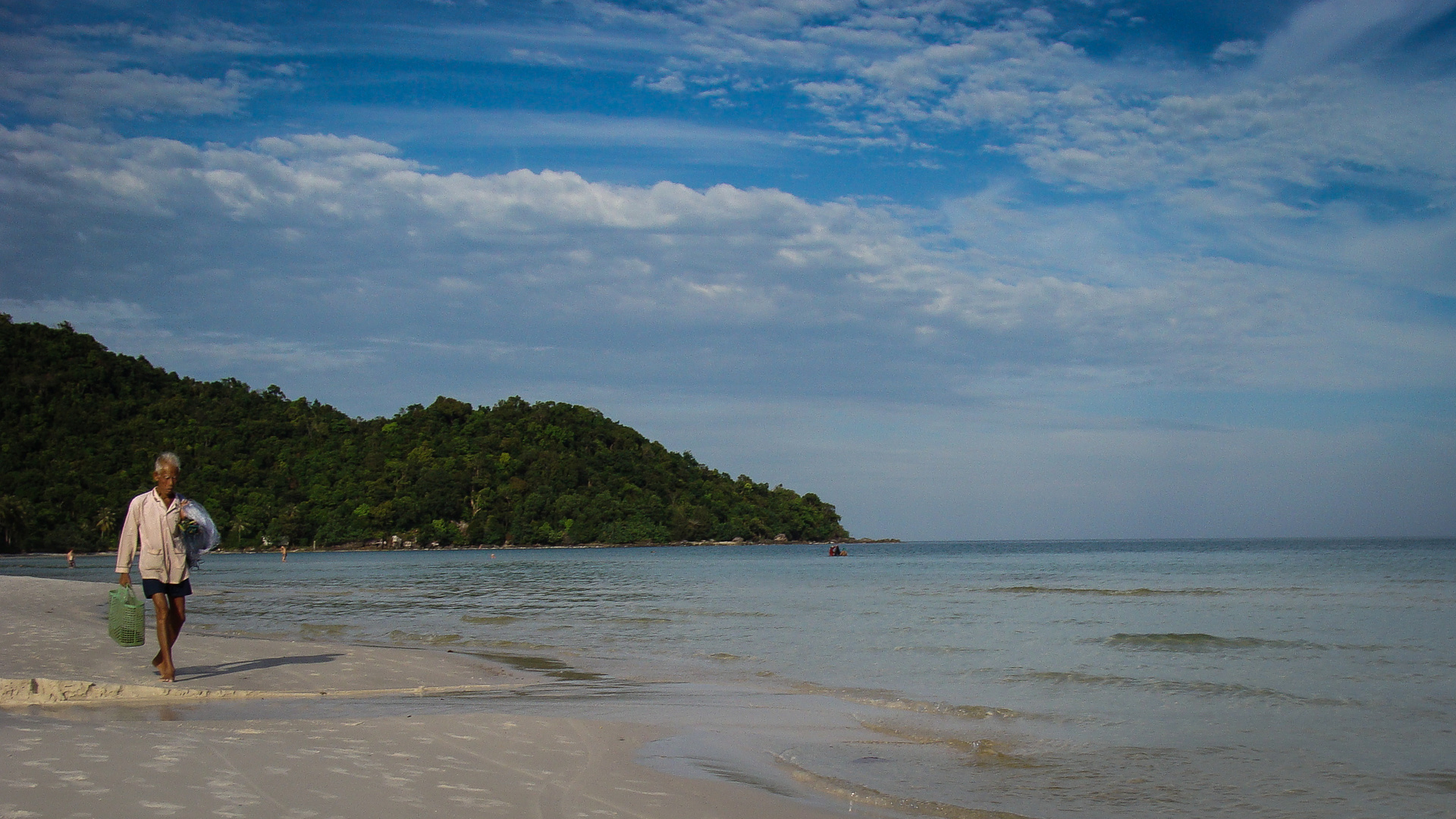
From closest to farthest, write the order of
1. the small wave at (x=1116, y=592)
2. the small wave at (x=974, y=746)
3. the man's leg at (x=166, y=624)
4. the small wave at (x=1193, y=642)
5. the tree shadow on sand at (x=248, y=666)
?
the small wave at (x=974, y=746) → the man's leg at (x=166, y=624) → the tree shadow on sand at (x=248, y=666) → the small wave at (x=1193, y=642) → the small wave at (x=1116, y=592)

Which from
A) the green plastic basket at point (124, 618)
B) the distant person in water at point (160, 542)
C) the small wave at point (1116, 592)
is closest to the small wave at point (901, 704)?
the distant person in water at point (160, 542)

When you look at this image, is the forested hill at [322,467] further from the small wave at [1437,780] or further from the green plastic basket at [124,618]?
the small wave at [1437,780]

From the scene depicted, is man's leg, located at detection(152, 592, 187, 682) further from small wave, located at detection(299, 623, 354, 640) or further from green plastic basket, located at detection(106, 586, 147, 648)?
small wave, located at detection(299, 623, 354, 640)

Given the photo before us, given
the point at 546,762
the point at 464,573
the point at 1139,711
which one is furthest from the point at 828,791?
the point at 464,573

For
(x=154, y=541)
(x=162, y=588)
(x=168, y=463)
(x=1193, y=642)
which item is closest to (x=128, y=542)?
(x=154, y=541)

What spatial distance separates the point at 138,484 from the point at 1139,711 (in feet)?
374

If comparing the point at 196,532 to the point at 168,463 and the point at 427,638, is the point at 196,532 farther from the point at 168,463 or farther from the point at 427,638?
the point at 427,638

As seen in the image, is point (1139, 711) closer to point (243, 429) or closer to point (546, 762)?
point (546, 762)

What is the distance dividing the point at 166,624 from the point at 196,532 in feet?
3.07

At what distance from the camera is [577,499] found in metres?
142

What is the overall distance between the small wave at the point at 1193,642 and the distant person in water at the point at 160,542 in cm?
1337

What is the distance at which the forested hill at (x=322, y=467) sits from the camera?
9928 cm

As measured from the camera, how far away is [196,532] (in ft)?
28.6

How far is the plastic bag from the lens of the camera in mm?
8641
